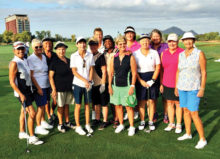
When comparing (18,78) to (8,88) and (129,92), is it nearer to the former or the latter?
(129,92)

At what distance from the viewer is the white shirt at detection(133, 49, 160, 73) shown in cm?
477

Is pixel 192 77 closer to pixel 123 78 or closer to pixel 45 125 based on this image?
pixel 123 78

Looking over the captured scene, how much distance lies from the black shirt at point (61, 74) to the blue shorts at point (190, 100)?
2474 mm

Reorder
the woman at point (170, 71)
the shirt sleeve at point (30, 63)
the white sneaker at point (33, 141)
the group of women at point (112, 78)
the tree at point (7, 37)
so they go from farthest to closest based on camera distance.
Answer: the tree at point (7, 37), the woman at point (170, 71), the shirt sleeve at point (30, 63), the white sneaker at point (33, 141), the group of women at point (112, 78)

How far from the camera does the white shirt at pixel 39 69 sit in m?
4.62

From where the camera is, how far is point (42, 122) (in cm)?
543


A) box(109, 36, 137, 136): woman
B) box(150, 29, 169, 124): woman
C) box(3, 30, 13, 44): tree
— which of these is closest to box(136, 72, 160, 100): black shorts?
box(109, 36, 137, 136): woman

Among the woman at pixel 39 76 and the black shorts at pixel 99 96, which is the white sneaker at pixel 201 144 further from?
the woman at pixel 39 76

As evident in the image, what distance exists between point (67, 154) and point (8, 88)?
7566 mm

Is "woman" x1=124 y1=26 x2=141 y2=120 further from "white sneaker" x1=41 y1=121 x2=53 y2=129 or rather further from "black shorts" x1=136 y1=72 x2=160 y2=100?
"white sneaker" x1=41 y1=121 x2=53 y2=129

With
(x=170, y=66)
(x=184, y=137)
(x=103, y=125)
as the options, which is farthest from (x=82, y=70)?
(x=184, y=137)

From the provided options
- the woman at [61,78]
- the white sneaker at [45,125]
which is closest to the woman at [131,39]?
the woman at [61,78]

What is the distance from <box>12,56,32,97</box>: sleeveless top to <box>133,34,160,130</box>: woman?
7.67 feet

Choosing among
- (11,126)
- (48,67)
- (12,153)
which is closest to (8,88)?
(11,126)
